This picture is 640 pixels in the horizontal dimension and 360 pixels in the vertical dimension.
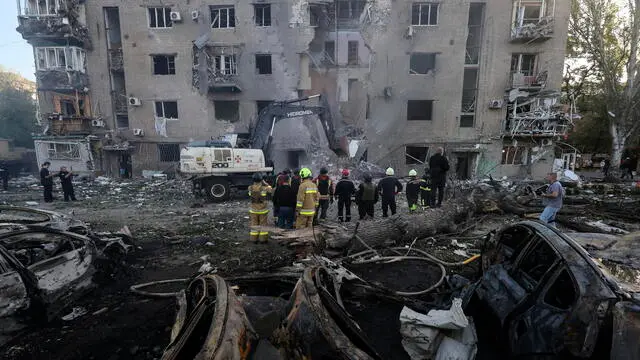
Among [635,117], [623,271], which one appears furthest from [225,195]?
[635,117]

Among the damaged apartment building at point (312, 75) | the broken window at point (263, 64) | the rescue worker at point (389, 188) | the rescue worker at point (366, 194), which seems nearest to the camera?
the rescue worker at point (366, 194)

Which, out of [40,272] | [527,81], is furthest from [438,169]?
[527,81]

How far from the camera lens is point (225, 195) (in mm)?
11000

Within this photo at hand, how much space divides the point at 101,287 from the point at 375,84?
16020 millimetres

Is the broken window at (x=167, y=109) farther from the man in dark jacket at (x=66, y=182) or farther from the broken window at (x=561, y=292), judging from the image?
the broken window at (x=561, y=292)

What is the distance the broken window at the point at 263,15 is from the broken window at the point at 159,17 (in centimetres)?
505

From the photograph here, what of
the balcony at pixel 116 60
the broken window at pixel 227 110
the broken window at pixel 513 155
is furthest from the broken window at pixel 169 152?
the broken window at pixel 513 155

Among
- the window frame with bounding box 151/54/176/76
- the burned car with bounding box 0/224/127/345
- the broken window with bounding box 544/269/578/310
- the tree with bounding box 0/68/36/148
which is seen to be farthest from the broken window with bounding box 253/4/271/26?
the tree with bounding box 0/68/36/148

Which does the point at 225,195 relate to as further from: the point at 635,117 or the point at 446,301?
the point at 635,117

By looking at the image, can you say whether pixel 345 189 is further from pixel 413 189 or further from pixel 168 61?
pixel 168 61

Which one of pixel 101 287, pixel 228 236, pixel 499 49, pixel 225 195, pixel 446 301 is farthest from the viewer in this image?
pixel 499 49

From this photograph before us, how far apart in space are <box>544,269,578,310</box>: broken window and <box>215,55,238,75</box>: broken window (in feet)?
59.1

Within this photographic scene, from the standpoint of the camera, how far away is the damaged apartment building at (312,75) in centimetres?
1681

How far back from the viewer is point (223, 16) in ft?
57.1
